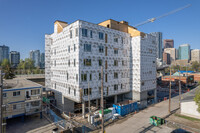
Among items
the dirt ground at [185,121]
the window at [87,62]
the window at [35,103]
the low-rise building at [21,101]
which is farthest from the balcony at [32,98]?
the dirt ground at [185,121]

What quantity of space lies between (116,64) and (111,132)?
Answer: 19.1m

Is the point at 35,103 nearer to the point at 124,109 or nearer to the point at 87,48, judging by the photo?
the point at 87,48

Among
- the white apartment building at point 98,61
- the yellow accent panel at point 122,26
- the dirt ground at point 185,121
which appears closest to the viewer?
the dirt ground at point 185,121

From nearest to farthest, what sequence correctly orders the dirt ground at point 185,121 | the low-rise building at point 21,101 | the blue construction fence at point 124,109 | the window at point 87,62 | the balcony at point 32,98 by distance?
the dirt ground at point 185,121 < the low-rise building at point 21,101 < the balcony at point 32,98 < the blue construction fence at point 124,109 < the window at point 87,62

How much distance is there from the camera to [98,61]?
29.5m

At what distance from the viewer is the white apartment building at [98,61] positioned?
88.5ft

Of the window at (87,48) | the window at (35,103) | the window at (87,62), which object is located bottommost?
the window at (35,103)

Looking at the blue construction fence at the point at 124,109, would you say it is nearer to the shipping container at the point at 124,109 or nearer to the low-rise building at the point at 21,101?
the shipping container at the point at 124,109

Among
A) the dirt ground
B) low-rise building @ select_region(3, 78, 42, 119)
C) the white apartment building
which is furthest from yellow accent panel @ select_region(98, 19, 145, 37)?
low-rise building @ select_region(3, 78, 42, 119)

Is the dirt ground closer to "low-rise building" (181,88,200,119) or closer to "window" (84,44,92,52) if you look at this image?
→ "low-rise building" (181,88,200,119)

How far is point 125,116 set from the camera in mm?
26188

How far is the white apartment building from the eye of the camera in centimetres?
2697

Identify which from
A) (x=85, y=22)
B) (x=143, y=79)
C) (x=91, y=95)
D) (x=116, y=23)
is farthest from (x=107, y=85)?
(x=116, y=23)

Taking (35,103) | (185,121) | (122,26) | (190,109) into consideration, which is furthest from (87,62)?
(190,109)
